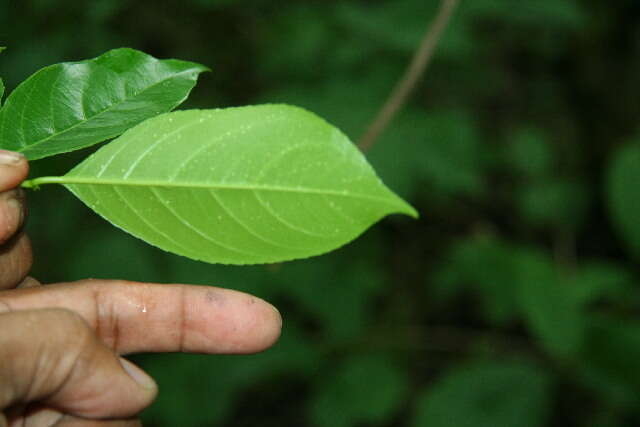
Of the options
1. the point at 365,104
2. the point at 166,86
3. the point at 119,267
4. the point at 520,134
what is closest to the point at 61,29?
the point at 119,267

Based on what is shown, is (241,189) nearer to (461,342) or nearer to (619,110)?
(461,342)

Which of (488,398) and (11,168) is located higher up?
(11,168)

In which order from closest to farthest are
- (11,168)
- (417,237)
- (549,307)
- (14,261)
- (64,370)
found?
(11,168) < (64,370) < (14,261) < (549,307) < (417,237)

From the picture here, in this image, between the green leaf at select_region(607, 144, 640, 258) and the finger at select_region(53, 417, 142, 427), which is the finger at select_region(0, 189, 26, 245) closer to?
the finger at select_region(53, 417, 142, 427)

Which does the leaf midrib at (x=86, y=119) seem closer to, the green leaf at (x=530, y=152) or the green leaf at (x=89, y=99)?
the green leaf at (x=89, y=99)

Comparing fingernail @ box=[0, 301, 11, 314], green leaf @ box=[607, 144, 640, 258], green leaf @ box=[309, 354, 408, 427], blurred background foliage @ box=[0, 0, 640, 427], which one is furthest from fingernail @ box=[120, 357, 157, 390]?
green leaf @ box=[607, 144, 640, 258]

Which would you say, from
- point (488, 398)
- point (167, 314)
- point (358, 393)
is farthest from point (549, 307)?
point (167, 314)

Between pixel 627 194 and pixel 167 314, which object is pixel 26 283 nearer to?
pixel 167 314
